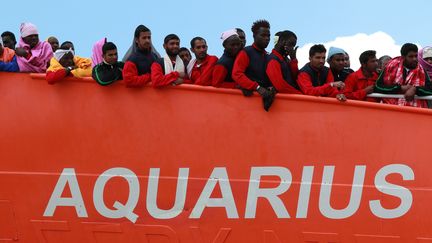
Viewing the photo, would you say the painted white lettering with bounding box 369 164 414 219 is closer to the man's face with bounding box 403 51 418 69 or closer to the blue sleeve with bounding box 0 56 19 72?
the man's face with bounding box 403 51 418 69

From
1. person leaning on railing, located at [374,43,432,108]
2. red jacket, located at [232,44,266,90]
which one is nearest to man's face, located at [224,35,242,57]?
red jacket, located at [232,44,266,90]

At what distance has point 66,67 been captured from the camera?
17.7 feet

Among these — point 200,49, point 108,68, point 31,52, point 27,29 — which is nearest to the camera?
point 108,68

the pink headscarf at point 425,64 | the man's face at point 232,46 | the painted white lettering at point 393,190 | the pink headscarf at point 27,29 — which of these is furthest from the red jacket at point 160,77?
the pink headscarf at point 425,64

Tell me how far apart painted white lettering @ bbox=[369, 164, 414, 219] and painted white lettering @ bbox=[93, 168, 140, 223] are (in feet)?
6.69

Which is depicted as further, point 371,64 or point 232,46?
point 371,64

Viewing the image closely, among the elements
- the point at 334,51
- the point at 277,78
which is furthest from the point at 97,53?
the point at 334,51

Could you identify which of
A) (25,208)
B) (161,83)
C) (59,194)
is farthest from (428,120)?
(25,208)

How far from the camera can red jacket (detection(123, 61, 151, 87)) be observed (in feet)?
16.6

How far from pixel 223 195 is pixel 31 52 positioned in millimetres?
2345

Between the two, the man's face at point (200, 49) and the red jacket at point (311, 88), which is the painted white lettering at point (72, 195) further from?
the red jacket at point (311, 88)

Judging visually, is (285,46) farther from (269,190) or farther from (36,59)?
(36,59)

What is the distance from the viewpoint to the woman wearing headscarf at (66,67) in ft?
17.1

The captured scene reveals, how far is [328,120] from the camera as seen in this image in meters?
4.91
